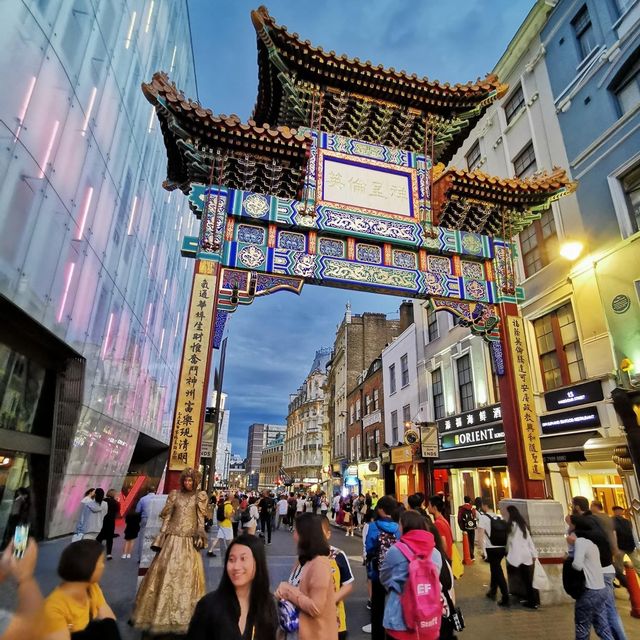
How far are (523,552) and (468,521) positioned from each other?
18.0 feet

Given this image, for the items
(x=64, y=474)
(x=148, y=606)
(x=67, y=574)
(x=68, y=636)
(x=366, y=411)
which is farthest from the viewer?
(x=366, y=411)

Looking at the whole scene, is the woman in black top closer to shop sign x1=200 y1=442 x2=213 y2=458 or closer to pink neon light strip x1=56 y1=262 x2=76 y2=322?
pink neon light strip x1=56 y1=262 x2=76 y2=322

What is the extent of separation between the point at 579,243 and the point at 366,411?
21535 millimetres

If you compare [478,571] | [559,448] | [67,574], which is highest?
[559,448]

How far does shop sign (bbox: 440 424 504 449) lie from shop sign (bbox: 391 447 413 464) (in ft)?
5.42

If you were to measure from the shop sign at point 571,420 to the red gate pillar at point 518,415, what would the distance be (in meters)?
3.14

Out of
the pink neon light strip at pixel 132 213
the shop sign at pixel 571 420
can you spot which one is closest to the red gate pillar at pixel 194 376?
the pink neon light strip at pixel 132 213

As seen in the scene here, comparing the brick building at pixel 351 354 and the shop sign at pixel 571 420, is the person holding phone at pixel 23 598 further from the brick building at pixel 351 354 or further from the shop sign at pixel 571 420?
the brick building at pixel 351 354

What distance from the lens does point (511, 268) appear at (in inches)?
412

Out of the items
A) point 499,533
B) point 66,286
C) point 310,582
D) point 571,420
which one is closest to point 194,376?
point 310,582

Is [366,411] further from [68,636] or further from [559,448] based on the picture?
[68,636]

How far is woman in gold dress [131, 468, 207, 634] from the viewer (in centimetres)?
499

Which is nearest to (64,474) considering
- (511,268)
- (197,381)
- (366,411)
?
(197,381)

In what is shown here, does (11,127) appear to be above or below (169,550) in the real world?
above
